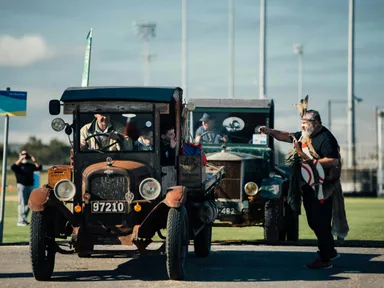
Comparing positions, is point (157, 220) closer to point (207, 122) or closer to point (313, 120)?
point (313, 120)

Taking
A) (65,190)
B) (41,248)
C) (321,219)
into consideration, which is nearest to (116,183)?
(65,190)

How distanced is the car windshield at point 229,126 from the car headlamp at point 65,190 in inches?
285

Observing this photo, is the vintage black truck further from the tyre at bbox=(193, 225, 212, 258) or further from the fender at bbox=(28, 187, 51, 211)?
the tyre at bbox=(193, 225, 212, 258)

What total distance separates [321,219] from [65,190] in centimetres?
338

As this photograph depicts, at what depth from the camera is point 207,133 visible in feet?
65.6

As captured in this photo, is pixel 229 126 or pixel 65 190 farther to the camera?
pixel 229 126

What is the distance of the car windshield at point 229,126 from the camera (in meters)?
20.0

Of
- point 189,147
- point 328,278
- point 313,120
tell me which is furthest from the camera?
point 189,147

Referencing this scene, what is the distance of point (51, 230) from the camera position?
1314cm

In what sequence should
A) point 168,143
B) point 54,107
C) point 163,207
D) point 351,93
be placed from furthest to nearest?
1. point 351,93
2. point 168,143
3. point 54,107
4. point 163,207

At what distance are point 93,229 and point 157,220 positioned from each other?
0.84m

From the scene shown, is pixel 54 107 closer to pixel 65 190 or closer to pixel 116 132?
pixel 116 132

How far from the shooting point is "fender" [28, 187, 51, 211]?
12.9 meters

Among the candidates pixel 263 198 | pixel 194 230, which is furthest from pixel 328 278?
pixel 263 198
